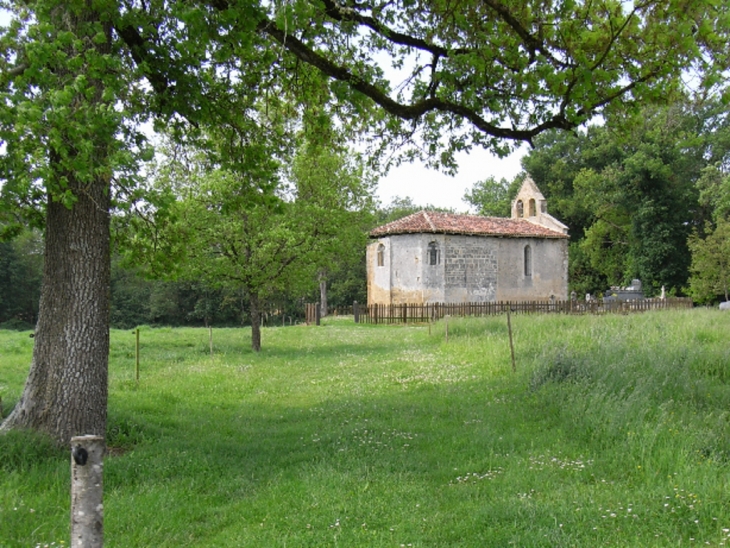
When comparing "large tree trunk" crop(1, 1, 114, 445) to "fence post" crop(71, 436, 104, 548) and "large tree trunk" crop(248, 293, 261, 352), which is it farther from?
"large tree trunk" crop(248, 293, 261, 352)

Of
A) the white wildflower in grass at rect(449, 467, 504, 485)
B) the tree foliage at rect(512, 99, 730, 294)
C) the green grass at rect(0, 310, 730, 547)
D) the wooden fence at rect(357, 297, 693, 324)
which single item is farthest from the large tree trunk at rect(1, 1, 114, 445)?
the tree foliage at rect(512, 99, 730, 294)

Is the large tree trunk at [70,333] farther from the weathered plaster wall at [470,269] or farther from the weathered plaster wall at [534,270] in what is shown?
the weathered plaster wall at [534,270]

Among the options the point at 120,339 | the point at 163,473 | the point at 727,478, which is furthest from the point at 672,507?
the point at 120,339

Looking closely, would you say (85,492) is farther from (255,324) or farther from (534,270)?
(534,270)

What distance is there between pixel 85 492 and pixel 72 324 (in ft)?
13.6

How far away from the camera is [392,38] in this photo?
823 cm

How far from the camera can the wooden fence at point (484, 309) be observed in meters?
32.8

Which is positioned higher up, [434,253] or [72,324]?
[434,253]

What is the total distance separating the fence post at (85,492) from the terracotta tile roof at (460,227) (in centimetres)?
3206

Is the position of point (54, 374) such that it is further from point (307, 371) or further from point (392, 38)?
point (307, 371)

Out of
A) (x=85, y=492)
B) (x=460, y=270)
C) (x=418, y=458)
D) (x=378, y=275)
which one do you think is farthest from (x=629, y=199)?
(x=85, y=492)

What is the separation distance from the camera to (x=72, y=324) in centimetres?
639

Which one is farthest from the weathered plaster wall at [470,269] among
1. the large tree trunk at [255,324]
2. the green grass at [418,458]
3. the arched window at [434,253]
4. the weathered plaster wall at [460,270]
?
the green grass at [418,458]

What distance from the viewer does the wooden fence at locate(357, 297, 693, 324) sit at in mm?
32844
